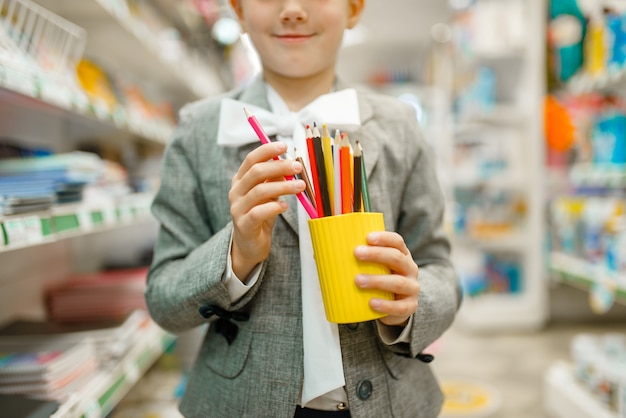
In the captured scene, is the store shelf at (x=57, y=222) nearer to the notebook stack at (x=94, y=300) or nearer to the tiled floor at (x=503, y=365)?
the notebook stack at (x=94, y=300)

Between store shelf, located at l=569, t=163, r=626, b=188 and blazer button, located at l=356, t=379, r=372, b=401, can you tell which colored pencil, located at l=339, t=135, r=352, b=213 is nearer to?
blazer button, located at l=356, t=379, r=372, b=401

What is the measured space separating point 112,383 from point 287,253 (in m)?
0.81

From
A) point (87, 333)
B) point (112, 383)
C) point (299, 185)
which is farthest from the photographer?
point (87, 333)

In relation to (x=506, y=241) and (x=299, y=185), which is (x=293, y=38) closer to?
(x=299, y=185)

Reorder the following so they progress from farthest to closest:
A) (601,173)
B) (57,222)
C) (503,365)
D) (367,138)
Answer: (503,365) < (601,173) < (57,222) < (367,138)

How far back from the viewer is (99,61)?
7.54 feet

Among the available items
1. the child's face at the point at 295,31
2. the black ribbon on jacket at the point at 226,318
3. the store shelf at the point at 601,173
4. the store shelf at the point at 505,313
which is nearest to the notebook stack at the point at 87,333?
the black ribbon on jacket at the point at 226,318

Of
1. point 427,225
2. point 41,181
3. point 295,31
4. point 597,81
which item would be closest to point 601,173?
point 597,81

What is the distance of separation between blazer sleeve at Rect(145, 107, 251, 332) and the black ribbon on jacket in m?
0.01

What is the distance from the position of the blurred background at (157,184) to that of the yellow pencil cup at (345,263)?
0.63m

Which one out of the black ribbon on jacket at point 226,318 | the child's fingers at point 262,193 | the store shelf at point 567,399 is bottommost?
the store shelf at point 567,399

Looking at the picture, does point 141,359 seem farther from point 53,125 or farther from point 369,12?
point 369,12

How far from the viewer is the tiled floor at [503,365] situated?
7.89 ft

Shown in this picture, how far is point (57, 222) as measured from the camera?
1.24m
